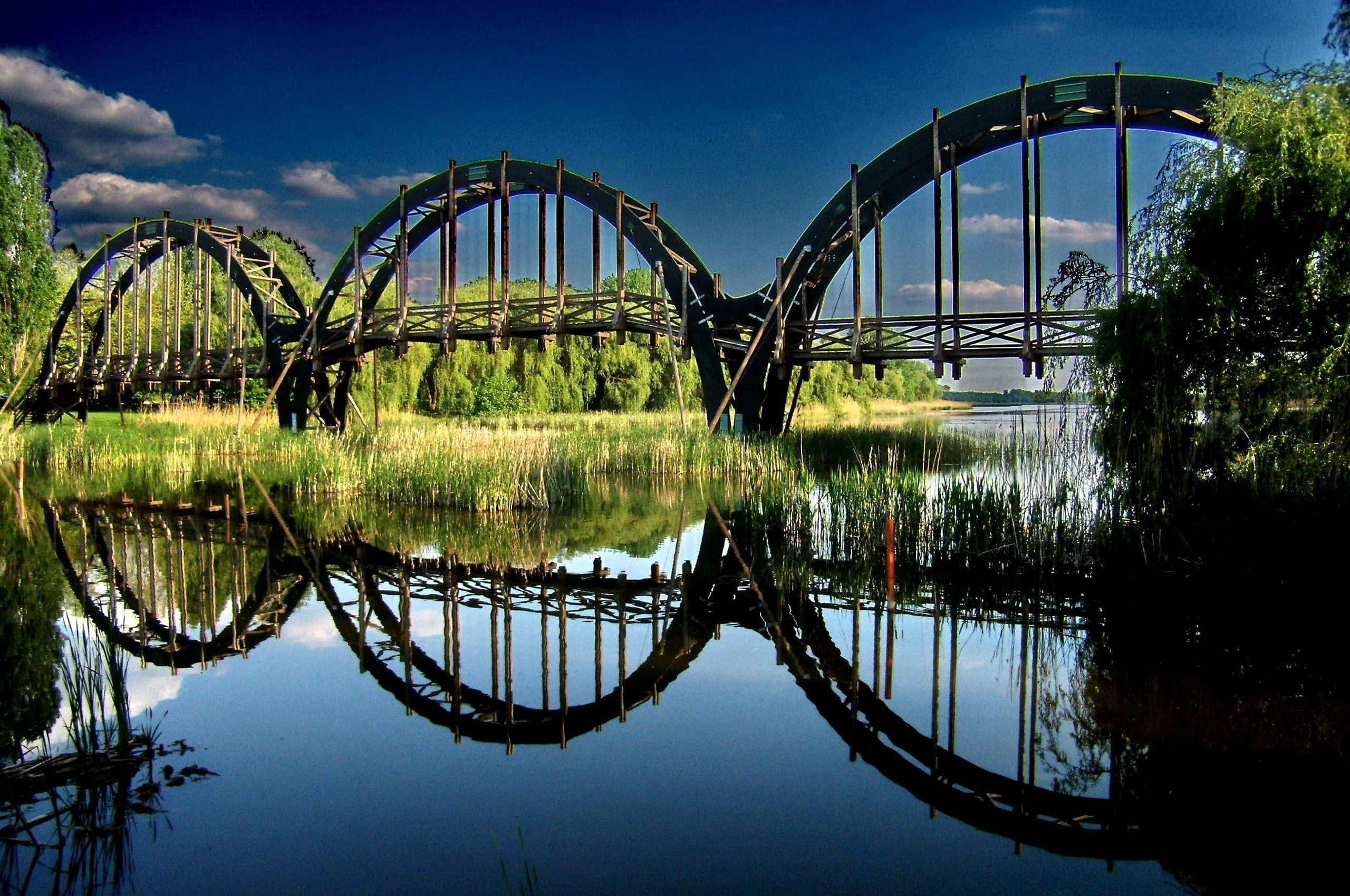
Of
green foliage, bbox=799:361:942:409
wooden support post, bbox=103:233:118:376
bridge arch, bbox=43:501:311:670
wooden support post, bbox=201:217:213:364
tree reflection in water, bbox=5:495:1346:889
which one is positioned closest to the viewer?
tree reflection in water, bbox=5:495:1346:889

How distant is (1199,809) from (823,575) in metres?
4.71

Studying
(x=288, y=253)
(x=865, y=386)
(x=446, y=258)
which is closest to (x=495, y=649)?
(x=446, y=258)

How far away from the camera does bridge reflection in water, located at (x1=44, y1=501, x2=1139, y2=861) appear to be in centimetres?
434

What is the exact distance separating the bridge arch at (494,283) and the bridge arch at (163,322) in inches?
64.7

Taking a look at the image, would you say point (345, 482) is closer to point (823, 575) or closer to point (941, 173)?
point (823, 575)

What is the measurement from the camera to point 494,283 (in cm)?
2194

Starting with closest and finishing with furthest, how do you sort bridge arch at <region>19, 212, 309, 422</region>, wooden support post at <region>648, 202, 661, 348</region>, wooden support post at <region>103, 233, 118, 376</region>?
wooden support post at <region>648, 202, 661, 348</region>
bridge arch at <region>19, 212, 309, 422</region>
wooden support post at <region>103, 233, 118, 376</region>

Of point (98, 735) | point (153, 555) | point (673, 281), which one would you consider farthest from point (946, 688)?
point (673, 281)

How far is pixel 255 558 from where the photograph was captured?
973 centimetres

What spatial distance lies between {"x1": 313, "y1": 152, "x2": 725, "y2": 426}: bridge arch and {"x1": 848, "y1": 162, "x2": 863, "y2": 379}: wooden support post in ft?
9.63

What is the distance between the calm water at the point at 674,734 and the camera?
3576 mm

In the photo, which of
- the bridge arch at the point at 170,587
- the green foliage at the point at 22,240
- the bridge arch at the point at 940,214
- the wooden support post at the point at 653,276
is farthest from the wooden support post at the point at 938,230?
the green foliage at the point at 22,240

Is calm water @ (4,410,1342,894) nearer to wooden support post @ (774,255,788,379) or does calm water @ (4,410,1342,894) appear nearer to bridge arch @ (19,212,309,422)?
wooden support post @ (774,255,788,379)

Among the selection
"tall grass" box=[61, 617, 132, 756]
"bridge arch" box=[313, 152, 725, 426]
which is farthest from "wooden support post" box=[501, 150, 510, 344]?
"tall grass" box=[61, 617, 132, 756]
